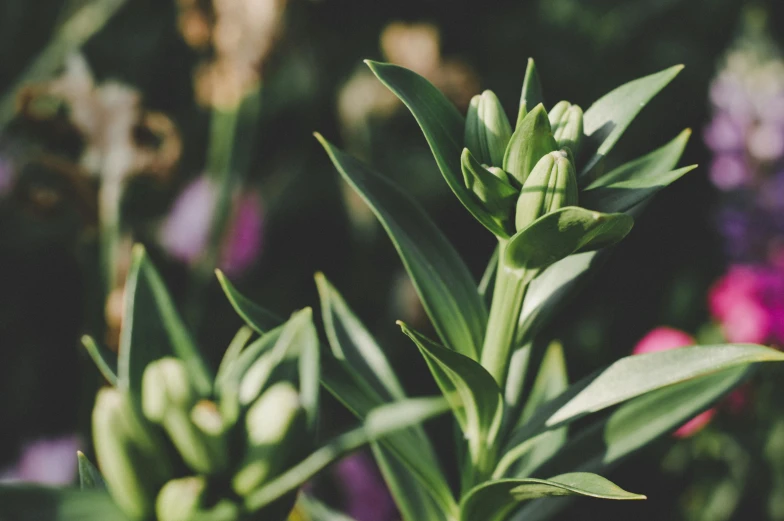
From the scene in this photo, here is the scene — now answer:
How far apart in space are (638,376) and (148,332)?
18 centimetres

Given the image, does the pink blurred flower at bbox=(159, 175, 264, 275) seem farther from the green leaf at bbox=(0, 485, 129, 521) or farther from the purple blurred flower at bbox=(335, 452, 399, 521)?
the green leaf at bbox=(0, 485, 129, 521)

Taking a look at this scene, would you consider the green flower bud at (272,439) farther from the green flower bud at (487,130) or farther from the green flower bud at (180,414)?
the green flower bud at (487,130)

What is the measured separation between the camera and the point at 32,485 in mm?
204

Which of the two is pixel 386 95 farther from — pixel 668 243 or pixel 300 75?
pixel 668 243

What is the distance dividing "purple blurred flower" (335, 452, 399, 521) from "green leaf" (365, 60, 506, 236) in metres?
0.57

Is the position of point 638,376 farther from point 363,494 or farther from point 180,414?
point 363,494

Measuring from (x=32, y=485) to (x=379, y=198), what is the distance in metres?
0.18

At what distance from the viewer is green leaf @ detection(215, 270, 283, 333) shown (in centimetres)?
30

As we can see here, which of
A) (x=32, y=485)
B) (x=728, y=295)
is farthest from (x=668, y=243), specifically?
(x=32, y=485)

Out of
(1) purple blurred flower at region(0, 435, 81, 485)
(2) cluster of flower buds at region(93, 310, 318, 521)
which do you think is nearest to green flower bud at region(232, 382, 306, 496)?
(2) cluster of flower buds at region(93, 310, 318, 521)

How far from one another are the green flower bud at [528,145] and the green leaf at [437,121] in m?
0.02

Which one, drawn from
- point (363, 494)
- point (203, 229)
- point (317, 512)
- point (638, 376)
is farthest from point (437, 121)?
point (203, 229)

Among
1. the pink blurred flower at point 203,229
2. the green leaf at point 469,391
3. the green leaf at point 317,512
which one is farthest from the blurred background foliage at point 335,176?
the green leaf at point 469,391

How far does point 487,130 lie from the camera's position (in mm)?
296
